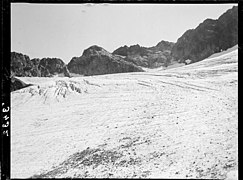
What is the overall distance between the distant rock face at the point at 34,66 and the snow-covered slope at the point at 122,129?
109mm

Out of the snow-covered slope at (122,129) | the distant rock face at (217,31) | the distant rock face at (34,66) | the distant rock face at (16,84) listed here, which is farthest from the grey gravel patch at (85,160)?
the distant rock face at (217,31)

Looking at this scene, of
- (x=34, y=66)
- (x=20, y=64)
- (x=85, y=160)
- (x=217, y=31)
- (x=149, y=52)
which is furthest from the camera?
(x=217, y=31)

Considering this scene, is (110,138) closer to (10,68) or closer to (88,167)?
(88,167)

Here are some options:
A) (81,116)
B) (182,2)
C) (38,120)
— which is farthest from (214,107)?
(38,120)

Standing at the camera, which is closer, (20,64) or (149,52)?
(20,64)

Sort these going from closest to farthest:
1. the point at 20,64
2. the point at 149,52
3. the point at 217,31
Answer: the point at 20,64 < the point at 149,52 < the point at 217,31

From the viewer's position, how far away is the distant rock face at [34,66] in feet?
9.14

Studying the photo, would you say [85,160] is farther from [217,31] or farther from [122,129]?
[217,31]

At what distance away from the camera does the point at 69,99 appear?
3117mm

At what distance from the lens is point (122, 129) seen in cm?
291

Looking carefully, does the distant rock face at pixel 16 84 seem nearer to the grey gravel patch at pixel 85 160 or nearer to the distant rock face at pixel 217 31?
the grey gravel patch at pixel 85 160

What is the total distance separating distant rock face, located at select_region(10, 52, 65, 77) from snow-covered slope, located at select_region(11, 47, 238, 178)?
109 millimetres

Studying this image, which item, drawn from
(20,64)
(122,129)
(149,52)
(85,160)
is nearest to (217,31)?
(149,52)

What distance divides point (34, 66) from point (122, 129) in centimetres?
137
